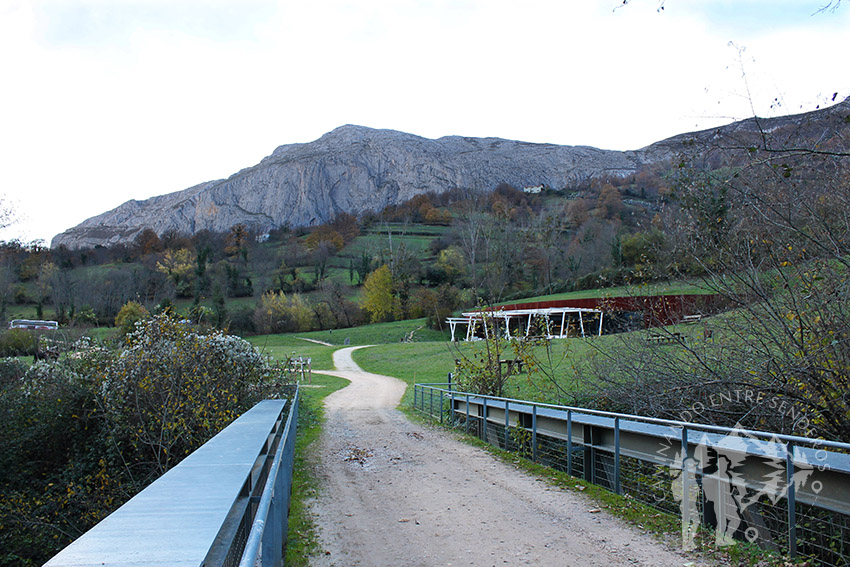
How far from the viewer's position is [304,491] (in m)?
8.84

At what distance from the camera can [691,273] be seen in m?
9.29

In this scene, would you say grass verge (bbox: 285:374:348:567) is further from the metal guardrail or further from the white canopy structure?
the white canopy structure

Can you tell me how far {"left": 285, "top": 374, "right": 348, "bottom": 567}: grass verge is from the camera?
601 cm

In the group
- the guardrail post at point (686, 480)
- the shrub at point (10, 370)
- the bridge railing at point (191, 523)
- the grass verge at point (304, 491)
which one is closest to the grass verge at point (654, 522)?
the guardrail post at point (686, 480)

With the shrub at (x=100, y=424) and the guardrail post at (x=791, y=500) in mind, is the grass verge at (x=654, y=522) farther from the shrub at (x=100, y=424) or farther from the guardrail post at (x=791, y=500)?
the shrub at (x=100, y=424)

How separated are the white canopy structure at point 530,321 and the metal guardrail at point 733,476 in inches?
155

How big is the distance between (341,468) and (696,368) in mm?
6343

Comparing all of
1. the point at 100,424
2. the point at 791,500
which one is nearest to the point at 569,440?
the point at 791,500

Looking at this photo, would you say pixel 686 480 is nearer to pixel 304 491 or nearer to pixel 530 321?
pixel 304 491

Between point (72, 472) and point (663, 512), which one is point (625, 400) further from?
point (72, 472)

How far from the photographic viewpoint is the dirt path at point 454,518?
221 inches

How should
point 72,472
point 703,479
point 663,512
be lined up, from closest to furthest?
point 703,479, point 663,512, point 72,472

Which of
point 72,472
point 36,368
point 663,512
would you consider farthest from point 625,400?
point 36,368

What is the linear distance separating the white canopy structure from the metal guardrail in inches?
155
